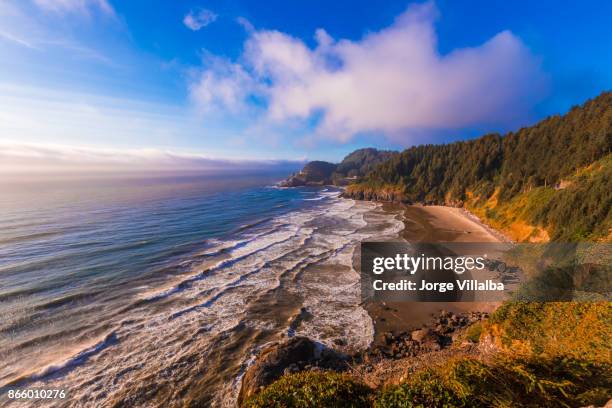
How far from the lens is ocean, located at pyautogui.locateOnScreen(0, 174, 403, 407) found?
1592 cm

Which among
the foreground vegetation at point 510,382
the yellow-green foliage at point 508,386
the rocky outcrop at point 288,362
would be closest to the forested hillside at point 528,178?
the foreground vegetation at point 510,382

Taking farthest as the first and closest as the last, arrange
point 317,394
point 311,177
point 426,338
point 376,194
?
point 311,177 < point 376,194 < point 426,338 < point 317,394

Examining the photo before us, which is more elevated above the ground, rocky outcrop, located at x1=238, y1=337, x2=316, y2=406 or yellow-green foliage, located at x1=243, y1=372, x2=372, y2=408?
yellow-green foliage, located at x1=243, y1=372, x2=372, y2=408

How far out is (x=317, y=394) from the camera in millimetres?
10062

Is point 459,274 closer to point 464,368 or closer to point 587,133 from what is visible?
point 464,368

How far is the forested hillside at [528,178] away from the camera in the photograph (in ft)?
101

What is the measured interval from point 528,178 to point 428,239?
32.6 m

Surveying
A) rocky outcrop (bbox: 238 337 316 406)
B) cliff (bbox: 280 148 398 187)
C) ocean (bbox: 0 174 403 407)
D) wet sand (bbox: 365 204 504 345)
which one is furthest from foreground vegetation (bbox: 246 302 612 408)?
cliff (bbox: 280 148 398 187)

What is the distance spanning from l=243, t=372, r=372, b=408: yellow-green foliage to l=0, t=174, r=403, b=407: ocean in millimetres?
6046

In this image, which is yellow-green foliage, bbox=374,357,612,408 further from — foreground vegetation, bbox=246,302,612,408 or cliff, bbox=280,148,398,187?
cliff, bbox=280,148,398,187

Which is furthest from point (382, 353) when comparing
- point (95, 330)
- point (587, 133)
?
point (587, 133)

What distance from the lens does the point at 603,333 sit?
1164 centimetres

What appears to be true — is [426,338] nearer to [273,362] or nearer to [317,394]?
[273,362]

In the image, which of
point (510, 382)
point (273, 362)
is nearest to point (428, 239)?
point (273, 362)
